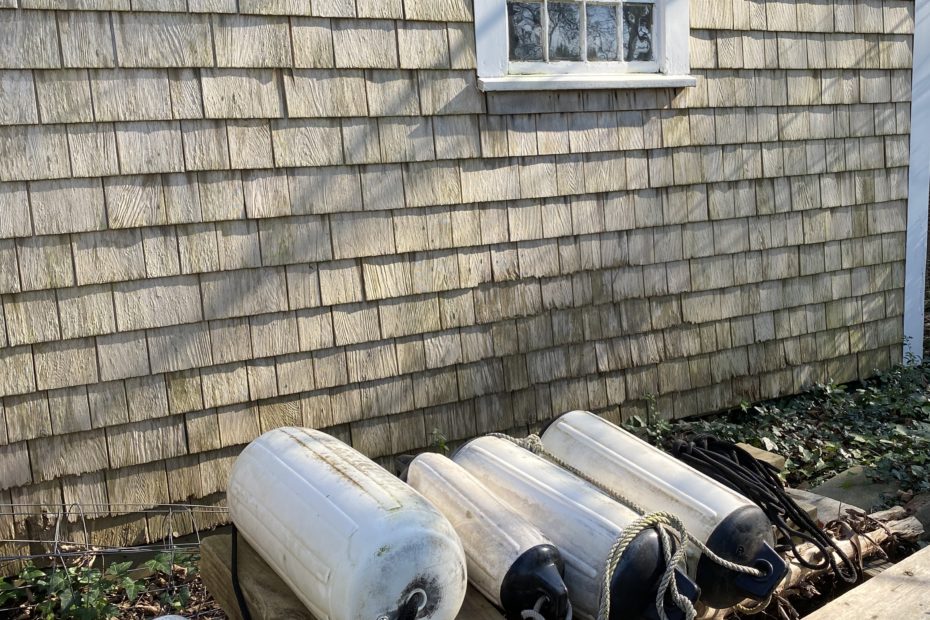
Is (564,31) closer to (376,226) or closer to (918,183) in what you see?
(376,226)

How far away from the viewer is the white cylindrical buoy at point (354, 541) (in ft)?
6.13

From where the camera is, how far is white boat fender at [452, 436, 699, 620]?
2100 mm

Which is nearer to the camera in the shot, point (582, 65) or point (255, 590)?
point (255, 590)

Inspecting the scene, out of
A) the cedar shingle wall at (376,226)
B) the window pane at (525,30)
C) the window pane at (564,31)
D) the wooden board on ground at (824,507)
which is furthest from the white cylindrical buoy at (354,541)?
the window pane at (564,31)

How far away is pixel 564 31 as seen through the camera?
168 inches

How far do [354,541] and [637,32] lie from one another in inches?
135

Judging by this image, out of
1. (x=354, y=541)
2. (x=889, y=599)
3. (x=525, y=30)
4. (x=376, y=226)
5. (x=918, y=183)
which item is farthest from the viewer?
(x=918, y=183)

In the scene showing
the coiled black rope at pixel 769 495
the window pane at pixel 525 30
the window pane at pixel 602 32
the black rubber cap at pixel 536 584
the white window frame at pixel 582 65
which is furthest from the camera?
the window pane at pixel 602 32

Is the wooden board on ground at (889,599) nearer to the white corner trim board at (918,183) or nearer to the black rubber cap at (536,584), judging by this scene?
the black rubber cap at (536,584)

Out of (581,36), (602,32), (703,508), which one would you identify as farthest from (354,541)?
(602,32)

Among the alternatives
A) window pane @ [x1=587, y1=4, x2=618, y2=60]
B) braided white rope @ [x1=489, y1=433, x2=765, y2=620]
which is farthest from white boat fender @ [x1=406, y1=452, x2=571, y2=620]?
window pane @ [x1=587, y1=4, x2=618, y2=60]

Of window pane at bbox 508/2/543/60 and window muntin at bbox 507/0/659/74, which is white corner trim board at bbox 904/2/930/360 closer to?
window muntin at bbox 507/0/659/74

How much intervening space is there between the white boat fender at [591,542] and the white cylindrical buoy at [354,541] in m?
A: 0.34

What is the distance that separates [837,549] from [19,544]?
2.95m
